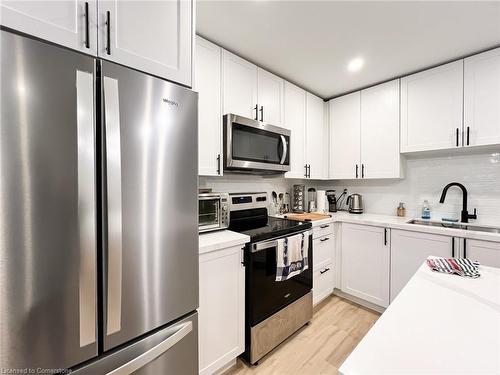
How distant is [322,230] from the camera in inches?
93.6

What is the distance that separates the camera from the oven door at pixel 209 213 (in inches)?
63.8

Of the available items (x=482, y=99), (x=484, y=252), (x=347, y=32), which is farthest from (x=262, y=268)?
(x=482, y=99)

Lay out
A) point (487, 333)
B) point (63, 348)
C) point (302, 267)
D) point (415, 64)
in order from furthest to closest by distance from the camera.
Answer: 1. point (415, 64)
2. point (302, 267)
3. point (63, 348)
4. point (487, 333)

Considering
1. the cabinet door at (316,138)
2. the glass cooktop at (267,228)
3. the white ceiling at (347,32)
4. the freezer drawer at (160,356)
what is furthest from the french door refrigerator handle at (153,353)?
the cabinet door at (316,138)

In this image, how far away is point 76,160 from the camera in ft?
2.54

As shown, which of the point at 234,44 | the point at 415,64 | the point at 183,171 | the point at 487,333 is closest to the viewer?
the point at 487,333

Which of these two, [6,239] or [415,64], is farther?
[415,64]

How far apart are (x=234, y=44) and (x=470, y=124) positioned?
2.15 metres

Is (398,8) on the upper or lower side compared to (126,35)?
upper

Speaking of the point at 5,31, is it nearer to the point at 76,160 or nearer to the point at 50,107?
the point at 50,107

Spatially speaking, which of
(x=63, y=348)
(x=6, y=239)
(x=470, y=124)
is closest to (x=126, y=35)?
(x=6, y=239)

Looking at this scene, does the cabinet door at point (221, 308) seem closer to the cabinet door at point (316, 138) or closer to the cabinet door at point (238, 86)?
the cabinet door at point (238, 86)

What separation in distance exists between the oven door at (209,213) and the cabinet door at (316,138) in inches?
57.6

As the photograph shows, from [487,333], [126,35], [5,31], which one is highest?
[126,35]
